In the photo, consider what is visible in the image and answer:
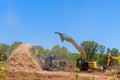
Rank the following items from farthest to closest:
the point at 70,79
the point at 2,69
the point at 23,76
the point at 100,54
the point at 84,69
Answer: the point at 100,54, the point at 84,69, the point at 23,76, the point at 70,79, the point at 2,69

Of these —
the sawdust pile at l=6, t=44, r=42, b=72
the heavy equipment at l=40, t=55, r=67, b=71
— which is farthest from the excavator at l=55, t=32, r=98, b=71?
the sawdust pile at l=6, t=44, r=42, b=72

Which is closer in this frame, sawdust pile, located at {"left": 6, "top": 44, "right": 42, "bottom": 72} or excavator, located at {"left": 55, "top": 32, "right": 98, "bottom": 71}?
sawdust pile, located at {"left": 6, "top": 44, "right": 42, "bottom": 72}

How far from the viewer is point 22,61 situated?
32281 millimetres

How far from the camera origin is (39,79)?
25.4m

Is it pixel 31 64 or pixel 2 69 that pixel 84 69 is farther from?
pixel 2 69

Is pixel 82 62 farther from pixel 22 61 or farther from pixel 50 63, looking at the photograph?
pixel 22 61

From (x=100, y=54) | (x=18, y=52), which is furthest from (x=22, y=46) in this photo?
(x=100, y=54)

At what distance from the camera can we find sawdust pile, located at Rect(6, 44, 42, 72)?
3196cm

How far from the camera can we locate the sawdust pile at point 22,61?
32.0m

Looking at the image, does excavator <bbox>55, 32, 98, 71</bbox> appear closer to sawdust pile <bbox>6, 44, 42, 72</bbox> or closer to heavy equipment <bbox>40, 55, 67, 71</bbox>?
heavy equipment <bbox>40, 55, 67, 71</bbox>

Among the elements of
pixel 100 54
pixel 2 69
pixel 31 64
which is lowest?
pixel 2 69

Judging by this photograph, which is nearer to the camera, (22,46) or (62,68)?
(22,46)

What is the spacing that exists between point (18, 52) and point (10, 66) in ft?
6.80

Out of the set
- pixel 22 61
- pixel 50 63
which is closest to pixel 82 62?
pixel 50 63
